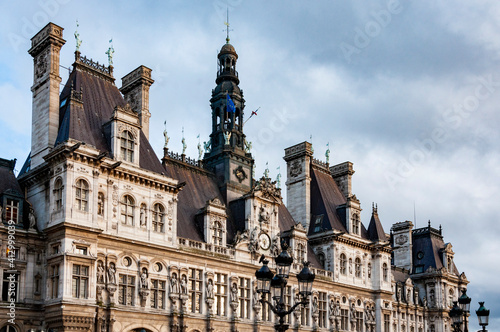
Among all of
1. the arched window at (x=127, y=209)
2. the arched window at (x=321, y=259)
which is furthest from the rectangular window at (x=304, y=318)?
the arched window at (x=127, y=209)

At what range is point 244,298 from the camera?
56.5m

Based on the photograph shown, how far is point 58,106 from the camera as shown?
50031 millimetres

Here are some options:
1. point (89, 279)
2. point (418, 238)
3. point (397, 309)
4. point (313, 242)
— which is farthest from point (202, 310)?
point (418, 238)

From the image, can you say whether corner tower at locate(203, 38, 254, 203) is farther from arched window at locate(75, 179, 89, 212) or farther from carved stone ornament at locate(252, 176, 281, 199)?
arched window at locate(75, 179, 89, 212)

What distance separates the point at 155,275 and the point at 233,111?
2065 centimetres

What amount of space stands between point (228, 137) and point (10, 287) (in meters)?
26.2

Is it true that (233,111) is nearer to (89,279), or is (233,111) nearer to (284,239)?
(284,239)

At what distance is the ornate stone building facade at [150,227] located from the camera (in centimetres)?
4425

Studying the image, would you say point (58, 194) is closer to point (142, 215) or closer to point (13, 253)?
point (13, 253)

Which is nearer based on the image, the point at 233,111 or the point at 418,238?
the point at 233,111

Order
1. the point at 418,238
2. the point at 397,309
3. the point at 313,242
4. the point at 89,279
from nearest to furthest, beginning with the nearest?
the point at 89,279 → the point at 313,242 → the point at 397,309 → the point at 418,238

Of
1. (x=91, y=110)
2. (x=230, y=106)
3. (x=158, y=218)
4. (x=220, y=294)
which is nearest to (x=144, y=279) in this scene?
(x=158, y=218)

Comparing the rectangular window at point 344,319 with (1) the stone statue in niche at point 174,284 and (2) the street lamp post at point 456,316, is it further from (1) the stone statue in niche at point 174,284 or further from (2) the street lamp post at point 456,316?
(2) the street lamp post at point 456,316

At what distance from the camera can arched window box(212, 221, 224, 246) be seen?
55781 mm
